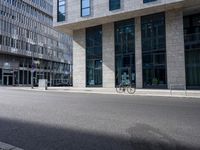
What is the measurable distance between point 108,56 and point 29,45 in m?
39.1

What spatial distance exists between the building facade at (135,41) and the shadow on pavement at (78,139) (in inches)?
859

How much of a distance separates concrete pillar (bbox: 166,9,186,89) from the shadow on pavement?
69.9 ft

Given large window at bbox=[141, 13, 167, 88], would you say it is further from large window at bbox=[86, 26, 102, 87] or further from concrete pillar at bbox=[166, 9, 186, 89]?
large window at bbox=[86, 26, 102, 87]

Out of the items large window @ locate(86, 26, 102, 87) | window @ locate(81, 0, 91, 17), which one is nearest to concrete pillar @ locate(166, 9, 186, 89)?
large window @ locate(86, 26, 102, 87)

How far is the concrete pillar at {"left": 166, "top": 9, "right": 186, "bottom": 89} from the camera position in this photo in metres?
26.0

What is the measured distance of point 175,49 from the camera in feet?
86.6

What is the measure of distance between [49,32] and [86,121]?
7017 centimetres

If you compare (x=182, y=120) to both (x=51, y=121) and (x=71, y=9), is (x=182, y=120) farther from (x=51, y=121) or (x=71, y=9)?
(x=71, y=9)

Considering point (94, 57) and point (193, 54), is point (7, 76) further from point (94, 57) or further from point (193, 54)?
point (193, 54)

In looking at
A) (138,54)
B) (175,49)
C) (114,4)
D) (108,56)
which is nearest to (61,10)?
(114,4)

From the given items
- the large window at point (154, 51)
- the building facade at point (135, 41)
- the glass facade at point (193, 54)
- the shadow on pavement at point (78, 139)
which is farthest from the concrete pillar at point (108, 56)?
the shadow on pavement at point (78, 139)

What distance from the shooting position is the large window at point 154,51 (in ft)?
89.6

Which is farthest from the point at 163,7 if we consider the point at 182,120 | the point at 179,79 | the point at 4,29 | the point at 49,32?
the point at 49,32

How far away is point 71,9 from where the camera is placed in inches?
1252
